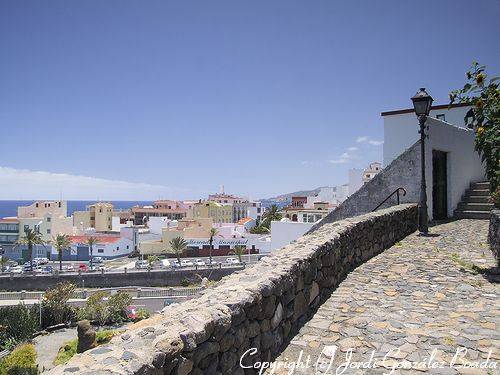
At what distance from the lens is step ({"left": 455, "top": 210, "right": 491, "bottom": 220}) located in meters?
13.5

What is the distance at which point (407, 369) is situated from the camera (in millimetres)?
3727

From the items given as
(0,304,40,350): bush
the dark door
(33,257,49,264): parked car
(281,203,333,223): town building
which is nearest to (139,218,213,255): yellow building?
(281,203,333,223): town building

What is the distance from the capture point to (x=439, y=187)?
14172 millimetres

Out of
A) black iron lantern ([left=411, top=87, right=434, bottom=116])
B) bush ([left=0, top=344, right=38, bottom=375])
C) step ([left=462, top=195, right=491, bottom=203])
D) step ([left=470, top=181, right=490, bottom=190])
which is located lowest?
bush ([left=0, top=344, right=38, bottom=375])

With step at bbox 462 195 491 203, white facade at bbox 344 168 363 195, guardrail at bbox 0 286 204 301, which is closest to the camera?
step at bbox 462 195 491 203

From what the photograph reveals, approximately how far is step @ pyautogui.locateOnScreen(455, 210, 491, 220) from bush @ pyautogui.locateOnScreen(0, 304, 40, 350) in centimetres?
2995

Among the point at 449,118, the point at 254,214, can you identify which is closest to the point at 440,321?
the point at 449,118

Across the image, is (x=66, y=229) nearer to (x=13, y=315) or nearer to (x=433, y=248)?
(x=13, y=315)

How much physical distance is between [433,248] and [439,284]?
288 cm

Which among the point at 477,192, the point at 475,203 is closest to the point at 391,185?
the point at 475,203

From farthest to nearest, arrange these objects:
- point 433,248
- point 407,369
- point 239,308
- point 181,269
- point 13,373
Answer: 1. point 181,269
2. point 13,373
3. point 433,248
4. point 407,369
5. point 239,308

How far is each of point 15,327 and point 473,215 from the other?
3106 centimetres

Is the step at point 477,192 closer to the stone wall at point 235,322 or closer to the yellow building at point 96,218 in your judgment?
the stone wall at point 235,322

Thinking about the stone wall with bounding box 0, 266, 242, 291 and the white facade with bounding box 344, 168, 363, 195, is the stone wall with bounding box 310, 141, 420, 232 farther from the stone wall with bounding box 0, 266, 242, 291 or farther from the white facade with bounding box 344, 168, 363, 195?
the stone wall with bounding box 0, 266, 242, 291
